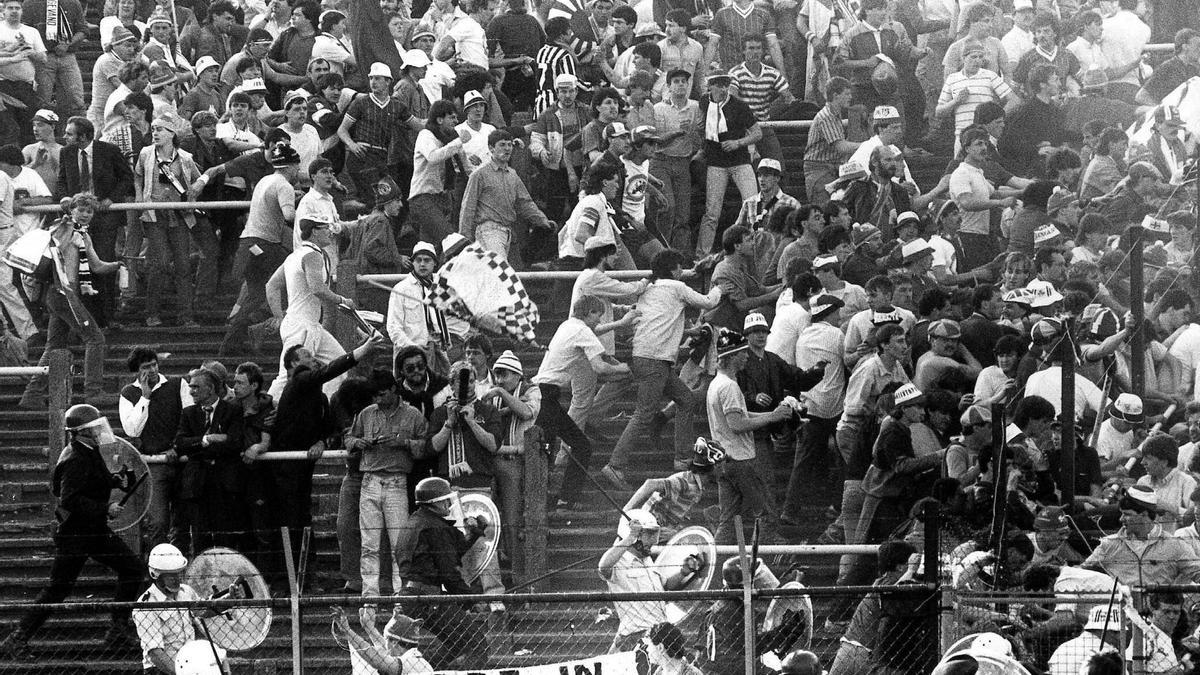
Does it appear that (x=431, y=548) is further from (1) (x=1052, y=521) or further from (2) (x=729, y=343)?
(1) (x=1052, y=521)

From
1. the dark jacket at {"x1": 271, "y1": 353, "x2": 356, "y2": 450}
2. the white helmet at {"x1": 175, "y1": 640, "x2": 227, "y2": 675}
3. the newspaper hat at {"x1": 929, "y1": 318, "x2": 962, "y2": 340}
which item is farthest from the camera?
the newspaper hat at {"x1": 929, "y1": 318, "x2": 962, "y2": 340}

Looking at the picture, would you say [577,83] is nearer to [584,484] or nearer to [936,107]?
[936,107]

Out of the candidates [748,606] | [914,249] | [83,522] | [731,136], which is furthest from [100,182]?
[748,606]

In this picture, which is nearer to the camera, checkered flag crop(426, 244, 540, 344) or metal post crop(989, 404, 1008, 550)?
metal post crop(989, 404, 1008, 550)

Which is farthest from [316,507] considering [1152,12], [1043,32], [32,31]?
[1152,12]

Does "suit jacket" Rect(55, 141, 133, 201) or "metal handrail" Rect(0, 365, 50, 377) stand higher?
"suit jacket" Rect(55, 141, 133, 201)

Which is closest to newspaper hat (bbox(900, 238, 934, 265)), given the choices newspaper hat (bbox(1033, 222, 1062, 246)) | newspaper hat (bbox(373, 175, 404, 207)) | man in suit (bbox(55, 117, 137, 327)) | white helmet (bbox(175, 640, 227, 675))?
newspaper hat (bbox(1033, 222, 1062, 246))

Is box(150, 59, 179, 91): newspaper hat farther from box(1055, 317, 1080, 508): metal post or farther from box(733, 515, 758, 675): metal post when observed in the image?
box(733, 515, 758, 675): metal post

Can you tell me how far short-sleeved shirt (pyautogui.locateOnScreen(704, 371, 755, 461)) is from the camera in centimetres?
1719

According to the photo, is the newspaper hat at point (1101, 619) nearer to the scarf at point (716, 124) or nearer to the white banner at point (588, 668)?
the white banner at point (588, 668)

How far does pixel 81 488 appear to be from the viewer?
16.7 m

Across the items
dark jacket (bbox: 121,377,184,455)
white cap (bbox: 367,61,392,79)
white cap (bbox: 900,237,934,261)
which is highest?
white cap (bbox: 367,61,392,79)

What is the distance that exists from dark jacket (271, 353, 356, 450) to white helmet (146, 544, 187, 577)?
1894 millimetres

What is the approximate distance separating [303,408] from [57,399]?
5.73ft
